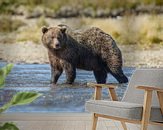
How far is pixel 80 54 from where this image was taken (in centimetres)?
580

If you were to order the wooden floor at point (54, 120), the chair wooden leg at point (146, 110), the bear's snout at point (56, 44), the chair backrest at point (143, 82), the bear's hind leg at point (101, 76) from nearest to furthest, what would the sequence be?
the chair wooden leg at point (146, 110), the chair backrest at point (143, 82), the wooden floor at point (54, 120), the bear's snout at point (56, 44), the bear's hind leg at point (101, 76)

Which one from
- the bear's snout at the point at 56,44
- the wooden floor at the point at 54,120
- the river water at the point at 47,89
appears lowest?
the wooden floor at the point at 54,120

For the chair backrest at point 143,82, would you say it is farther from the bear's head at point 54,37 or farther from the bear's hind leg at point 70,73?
the bear's head at point 54,37

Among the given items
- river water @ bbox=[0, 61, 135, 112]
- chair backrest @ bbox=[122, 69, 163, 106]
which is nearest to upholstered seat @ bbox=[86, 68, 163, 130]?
chair backrest @ bbox=[122, 69, 163, 106]

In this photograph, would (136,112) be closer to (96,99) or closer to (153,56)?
(96,99)

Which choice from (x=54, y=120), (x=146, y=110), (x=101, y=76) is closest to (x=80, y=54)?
(x=101, y=76)

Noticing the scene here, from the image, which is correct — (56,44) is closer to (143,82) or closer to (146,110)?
(143,82)

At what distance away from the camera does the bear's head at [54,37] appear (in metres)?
5.72

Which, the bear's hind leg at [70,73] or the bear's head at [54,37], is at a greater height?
the bear's head at [54,37]

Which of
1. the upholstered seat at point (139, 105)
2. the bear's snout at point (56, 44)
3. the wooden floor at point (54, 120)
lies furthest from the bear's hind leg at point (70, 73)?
the upholstered seat at point (139, 105)

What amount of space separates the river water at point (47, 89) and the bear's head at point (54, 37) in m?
0.31

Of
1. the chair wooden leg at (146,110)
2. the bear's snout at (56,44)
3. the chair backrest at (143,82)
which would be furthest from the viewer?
the bear's snout at (56,44)

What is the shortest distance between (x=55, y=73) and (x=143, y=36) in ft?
4.51

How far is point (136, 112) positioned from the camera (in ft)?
12.0
